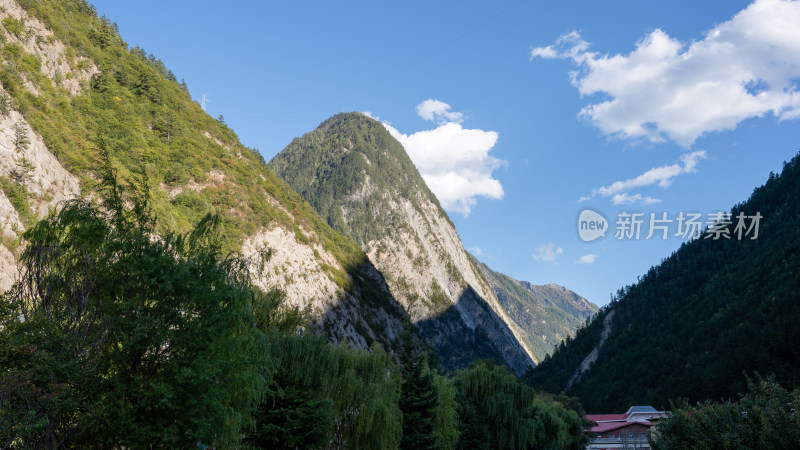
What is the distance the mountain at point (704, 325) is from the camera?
97000 millimetres

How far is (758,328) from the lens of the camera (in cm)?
10238

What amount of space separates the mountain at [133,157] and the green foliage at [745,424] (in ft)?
94.6

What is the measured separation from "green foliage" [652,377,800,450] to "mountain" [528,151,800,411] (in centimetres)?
7100

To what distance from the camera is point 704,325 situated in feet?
415

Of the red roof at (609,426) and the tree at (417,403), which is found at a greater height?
the tree at (417,403)

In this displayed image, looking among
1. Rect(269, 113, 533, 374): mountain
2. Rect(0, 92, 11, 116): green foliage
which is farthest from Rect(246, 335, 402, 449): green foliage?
Rect(269, 113, 533, 374): mountain

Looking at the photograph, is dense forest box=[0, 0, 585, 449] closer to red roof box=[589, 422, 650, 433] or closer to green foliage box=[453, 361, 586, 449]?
green foliage box=[453, 361, 586, 449]

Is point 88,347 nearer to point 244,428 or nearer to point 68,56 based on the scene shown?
point 244,428

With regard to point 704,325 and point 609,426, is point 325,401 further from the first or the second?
point 704,325

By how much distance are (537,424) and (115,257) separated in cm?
4092

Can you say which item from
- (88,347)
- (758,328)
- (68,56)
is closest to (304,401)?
(88,347)

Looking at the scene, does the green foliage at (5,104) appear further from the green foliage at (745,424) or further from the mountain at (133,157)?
the green foliage at (745,424)

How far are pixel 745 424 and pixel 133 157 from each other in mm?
58205

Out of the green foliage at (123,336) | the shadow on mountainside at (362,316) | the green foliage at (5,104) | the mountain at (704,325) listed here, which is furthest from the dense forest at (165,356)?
the mountain at (704,325)
